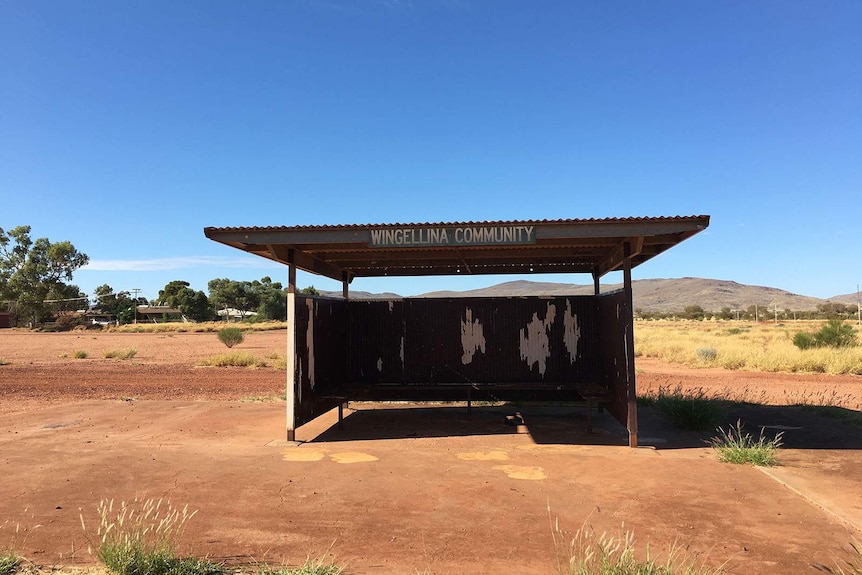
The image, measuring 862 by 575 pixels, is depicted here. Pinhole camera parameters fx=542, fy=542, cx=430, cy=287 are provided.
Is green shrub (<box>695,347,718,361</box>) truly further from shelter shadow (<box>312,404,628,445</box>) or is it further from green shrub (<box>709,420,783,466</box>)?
green shrub (<box>709,420,783,466</box>)

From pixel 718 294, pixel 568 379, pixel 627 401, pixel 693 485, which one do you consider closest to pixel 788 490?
pixel 693 485

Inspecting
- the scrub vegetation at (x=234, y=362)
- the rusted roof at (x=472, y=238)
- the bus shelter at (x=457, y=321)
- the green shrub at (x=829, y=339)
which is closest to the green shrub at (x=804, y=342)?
the green shrub at (x=829, y=339)

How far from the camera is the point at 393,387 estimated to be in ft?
35.0

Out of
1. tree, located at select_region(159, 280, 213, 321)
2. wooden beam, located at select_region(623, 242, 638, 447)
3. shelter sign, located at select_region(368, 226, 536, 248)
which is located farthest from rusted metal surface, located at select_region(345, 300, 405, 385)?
tree, located at select_region(159, 280, 213, 321)

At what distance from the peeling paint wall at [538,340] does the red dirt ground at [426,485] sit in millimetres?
1088

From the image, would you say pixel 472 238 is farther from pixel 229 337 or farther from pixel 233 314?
pixel 233 314

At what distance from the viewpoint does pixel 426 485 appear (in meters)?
6.34

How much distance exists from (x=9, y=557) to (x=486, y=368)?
8.64m

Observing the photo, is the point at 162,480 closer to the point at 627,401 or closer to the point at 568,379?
the point at 627,401

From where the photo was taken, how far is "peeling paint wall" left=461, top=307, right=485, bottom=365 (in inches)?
457

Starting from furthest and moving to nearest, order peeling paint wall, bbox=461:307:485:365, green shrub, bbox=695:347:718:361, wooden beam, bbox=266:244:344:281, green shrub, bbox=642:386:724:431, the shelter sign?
green shrub, bbox=695:347:718:361 → peeling paint wall, bbox=461:307:485:365 → green shrub, bbox=642:386:724:431 → wooden beam, bbox=266:244:344:281 → the shelter sign

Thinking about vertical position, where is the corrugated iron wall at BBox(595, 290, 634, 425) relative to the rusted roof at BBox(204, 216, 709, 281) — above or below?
below

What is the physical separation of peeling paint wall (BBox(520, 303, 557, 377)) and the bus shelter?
0.02 metres

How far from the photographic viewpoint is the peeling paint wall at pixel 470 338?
38.1 ft
